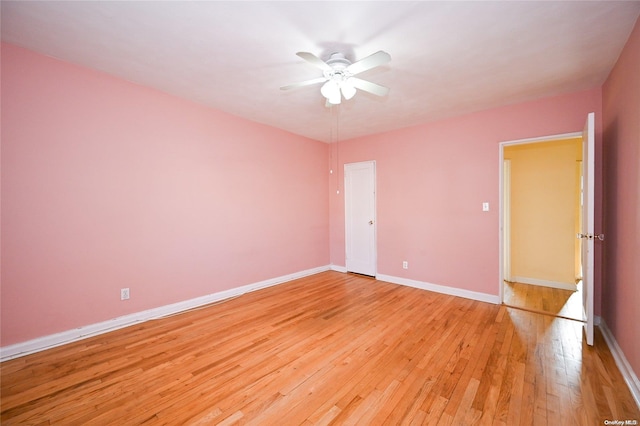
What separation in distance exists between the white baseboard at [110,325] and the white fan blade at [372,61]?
325cm

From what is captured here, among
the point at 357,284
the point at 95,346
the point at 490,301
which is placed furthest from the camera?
the point at 357,284

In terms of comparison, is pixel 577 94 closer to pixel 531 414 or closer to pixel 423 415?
pixel 531 414

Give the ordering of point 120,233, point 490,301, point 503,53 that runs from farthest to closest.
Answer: point 490,301 < point 120,233 < point 503,53

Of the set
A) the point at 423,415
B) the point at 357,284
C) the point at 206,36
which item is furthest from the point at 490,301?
the point at 206,36

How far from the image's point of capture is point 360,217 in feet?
16.5

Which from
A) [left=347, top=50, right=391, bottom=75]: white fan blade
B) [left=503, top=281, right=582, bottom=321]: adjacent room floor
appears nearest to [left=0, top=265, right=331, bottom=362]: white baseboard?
[left=347, top=50, right=391, bottom=75]: white fan blade

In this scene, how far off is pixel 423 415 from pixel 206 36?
309 centimetres

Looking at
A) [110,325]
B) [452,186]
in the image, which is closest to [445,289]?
[452,186]

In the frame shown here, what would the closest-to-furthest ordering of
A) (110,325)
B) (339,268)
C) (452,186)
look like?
(110,325) → (452,186) → (339,268)

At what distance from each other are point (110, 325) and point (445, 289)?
4301mm

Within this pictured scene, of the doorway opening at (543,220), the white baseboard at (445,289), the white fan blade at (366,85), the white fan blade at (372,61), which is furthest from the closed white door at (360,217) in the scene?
the white fan blade at (372,61)

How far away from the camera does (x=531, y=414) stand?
1.63 metres

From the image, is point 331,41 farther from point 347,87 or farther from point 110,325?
point 110,325

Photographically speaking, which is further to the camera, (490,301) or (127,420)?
(490,301)
